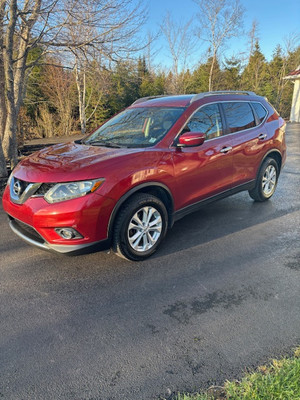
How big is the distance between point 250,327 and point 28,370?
171cm

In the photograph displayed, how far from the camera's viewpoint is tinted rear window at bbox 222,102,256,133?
4359mm

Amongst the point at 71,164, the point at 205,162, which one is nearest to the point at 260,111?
the point at 205,162

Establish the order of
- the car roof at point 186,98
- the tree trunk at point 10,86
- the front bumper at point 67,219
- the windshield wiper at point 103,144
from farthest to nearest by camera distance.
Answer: the tree trunk at point 10,86, the car roof at point 186,98, the windshield wiper at point 103,144, the front bumper at point 67,219

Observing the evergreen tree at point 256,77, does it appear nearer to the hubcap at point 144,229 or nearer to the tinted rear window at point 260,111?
the tinted rear window at point 260,111

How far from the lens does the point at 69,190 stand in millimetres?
2914

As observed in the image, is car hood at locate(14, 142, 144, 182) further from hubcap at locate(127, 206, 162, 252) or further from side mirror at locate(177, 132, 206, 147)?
hubcap at locate(127, 206, 162, 252)

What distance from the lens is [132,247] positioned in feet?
10.9

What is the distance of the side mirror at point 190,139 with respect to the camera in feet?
11.5

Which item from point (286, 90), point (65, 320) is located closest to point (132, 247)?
point (65, 320)

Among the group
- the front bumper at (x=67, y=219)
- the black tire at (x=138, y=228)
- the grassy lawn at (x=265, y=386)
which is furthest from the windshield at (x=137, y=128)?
the grassy lawn at (x=265, y=386)

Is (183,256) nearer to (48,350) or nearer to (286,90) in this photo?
(48,350)

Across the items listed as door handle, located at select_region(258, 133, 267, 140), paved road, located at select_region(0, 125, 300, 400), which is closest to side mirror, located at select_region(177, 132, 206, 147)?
paved road, located at select_region(0, 125, 300, 400)

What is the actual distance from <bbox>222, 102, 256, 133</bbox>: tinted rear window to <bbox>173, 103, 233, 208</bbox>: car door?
0.70 ft

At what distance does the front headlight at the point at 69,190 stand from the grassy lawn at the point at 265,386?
188 centimetres
